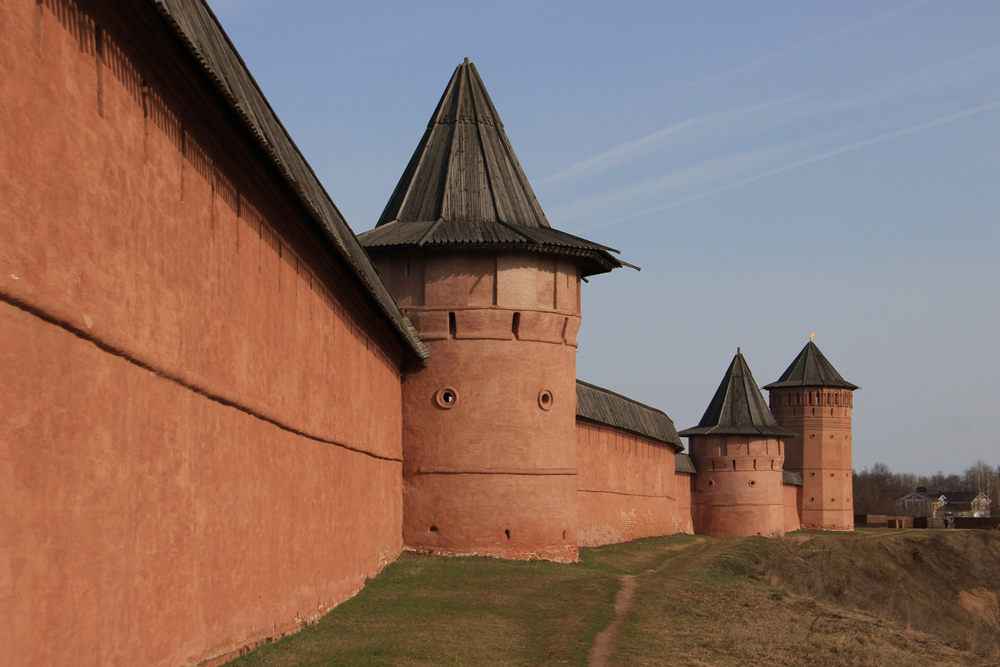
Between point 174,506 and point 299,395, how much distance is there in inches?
128

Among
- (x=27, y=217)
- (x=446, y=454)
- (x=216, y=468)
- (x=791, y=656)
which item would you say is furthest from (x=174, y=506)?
(x=446, y=454)

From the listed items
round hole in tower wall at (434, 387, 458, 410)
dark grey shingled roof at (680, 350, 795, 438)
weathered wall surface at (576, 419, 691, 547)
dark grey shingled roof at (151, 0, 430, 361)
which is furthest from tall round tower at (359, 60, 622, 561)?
dark grey shingled roof at (680, 350, 795, 438)

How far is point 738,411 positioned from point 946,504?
266 ft

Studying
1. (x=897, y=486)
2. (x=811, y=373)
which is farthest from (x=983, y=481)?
(x=811, y=373)

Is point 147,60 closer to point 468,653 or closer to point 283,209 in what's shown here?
point 283,209

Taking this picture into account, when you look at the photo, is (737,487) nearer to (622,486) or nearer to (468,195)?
(622,486)

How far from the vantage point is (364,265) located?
38.2ft

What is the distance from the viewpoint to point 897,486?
5153 inches

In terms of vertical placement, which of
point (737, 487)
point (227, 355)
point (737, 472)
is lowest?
point (737, 487)

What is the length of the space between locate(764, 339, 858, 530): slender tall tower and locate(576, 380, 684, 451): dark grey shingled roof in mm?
18274

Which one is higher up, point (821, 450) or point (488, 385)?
point (488, 385)

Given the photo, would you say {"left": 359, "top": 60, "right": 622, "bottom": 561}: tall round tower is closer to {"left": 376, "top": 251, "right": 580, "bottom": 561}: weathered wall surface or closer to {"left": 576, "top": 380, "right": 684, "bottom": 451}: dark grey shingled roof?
{"left": 376, "top": 251, "right": 580, "bottom": 561}: weathered wall surface

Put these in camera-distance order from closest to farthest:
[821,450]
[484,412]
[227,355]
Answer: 1. [227,355]
2. [484,412]
3. [821,450]

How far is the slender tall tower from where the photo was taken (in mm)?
47844
